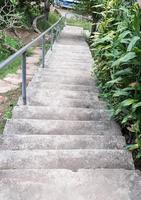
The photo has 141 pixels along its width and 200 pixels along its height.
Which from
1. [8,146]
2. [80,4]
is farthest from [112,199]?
[80,4]

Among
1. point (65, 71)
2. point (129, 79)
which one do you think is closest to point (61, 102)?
point (129, 79)

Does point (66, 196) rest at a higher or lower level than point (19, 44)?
higher

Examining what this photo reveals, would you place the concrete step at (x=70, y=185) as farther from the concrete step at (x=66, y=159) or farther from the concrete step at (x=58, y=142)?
the concrete step at (x=58, y=142)

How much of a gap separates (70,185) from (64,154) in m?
0.41

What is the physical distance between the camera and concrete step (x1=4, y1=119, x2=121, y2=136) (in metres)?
3.17

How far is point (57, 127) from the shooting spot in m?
3.27

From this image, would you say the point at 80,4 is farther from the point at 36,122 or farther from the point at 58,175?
the point at 58,175

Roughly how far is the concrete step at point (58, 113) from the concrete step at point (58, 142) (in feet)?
2.32

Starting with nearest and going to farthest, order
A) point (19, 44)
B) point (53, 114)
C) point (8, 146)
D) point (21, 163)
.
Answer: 1. point (21, 163)
2. point (8, 146)
3. point (53, 114)
4. point (19, 44)

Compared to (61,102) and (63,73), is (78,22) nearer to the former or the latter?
(63,73)

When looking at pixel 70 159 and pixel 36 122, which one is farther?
pixel 36 122

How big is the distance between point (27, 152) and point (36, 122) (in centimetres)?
78

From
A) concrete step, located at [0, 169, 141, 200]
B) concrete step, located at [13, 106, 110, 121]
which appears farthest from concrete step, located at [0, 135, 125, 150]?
concrete step, located at [13, 106, 110, 121]

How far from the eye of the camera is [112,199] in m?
2.04
